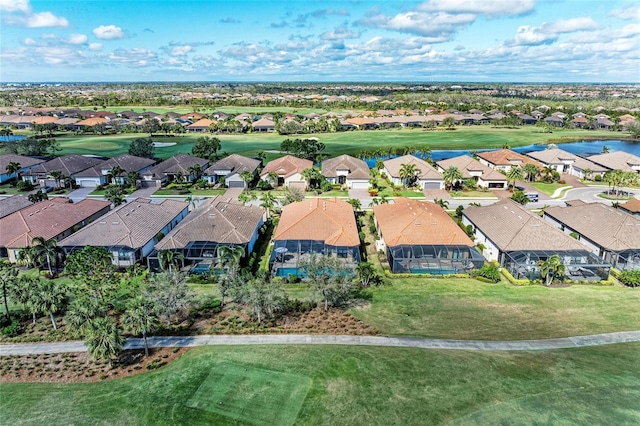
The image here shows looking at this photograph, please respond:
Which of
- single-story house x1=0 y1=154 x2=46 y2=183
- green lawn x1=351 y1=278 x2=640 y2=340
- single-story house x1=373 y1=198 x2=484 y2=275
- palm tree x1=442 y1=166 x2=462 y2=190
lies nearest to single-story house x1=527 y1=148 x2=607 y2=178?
palm tree x1=442 y1=166 x2=462 y2=190

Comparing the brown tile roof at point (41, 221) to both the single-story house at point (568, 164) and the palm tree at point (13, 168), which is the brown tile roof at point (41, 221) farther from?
the single-story house at point (568, 164)

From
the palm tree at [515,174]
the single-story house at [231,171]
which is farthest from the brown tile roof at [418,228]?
the single-story house at [231,171]

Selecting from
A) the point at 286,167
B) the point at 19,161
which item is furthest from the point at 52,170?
the point at 286,167

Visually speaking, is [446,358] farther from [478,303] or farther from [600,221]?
[600,221]

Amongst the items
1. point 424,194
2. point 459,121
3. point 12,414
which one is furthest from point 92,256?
point 459,121

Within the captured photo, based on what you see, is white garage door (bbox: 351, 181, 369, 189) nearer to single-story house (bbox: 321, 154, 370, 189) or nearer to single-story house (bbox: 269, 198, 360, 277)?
single-story house (bbox: 321, 154, 370, 189)

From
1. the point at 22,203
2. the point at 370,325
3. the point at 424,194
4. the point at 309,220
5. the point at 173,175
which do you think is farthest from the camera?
the point at 173,175

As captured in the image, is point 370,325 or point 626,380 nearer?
point 626,380
